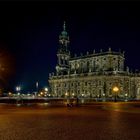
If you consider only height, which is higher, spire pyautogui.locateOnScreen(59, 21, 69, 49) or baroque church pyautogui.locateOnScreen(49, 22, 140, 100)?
spire pyautogui.locateOnScreen(59, 21, 69, 49)

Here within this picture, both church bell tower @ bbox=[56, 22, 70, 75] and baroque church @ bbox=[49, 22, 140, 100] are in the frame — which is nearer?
baroque church @ bbox=[49, 22, 140, 100]

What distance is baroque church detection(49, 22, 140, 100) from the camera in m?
132

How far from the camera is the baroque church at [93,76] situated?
435 ft

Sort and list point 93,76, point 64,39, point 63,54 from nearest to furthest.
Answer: point 93,76, point 64,39, point 63,54

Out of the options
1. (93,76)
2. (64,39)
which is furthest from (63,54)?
(93,76)

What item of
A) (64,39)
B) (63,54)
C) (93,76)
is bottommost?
(93,76)

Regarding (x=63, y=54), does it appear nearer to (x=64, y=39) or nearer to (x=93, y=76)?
(x=64, y=39)

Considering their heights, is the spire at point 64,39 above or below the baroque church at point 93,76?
above

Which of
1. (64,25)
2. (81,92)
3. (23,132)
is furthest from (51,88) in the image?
(23,132)

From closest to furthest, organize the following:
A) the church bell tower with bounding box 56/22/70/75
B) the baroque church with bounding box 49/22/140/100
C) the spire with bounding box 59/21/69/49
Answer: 1. the baroque church with bounding box 49/22/140/100
2. the spire with bounding box 59/21/69/49
3. the church bell tower with bounding box 56/22/70/75

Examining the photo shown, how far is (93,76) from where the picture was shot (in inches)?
5458

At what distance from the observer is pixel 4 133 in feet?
44.4

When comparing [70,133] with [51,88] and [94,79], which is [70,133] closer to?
[94,79]

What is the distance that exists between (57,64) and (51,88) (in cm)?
1376
